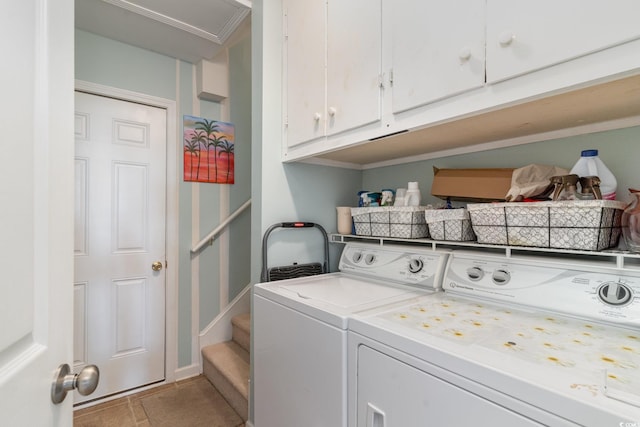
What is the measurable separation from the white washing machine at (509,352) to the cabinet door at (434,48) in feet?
2.10

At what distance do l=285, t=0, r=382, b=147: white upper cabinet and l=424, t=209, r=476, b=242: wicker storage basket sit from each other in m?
0.49

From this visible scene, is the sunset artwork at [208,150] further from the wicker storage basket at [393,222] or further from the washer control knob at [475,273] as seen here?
the washer control knob at [475,273]

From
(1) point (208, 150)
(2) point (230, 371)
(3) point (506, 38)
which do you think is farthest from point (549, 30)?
(2) point (230, 371)

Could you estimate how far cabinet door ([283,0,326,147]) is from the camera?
1419mm

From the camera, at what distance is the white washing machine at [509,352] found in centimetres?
54

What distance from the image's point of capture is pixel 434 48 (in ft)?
Result: 3.21

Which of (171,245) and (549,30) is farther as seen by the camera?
(171,245)

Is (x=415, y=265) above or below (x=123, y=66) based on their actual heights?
below

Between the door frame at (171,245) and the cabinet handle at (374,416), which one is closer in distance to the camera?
the cabinet handle at (374,416)

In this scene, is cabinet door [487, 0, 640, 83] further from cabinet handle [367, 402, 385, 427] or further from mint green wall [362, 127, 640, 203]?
cabinet handle [367, 402, 385, 427]

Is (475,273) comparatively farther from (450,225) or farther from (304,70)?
(304,70)

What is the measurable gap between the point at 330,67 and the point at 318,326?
1119 mm

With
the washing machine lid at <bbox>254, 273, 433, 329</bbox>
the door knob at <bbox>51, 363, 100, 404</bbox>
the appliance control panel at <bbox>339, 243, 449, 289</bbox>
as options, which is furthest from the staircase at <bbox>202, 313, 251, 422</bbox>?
the door knob at <bbox>51, 363, 100, 404</bbox>

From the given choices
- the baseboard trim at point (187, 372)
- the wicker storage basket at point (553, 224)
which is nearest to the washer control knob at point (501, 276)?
the wicker storage basket at point (553, 224)
